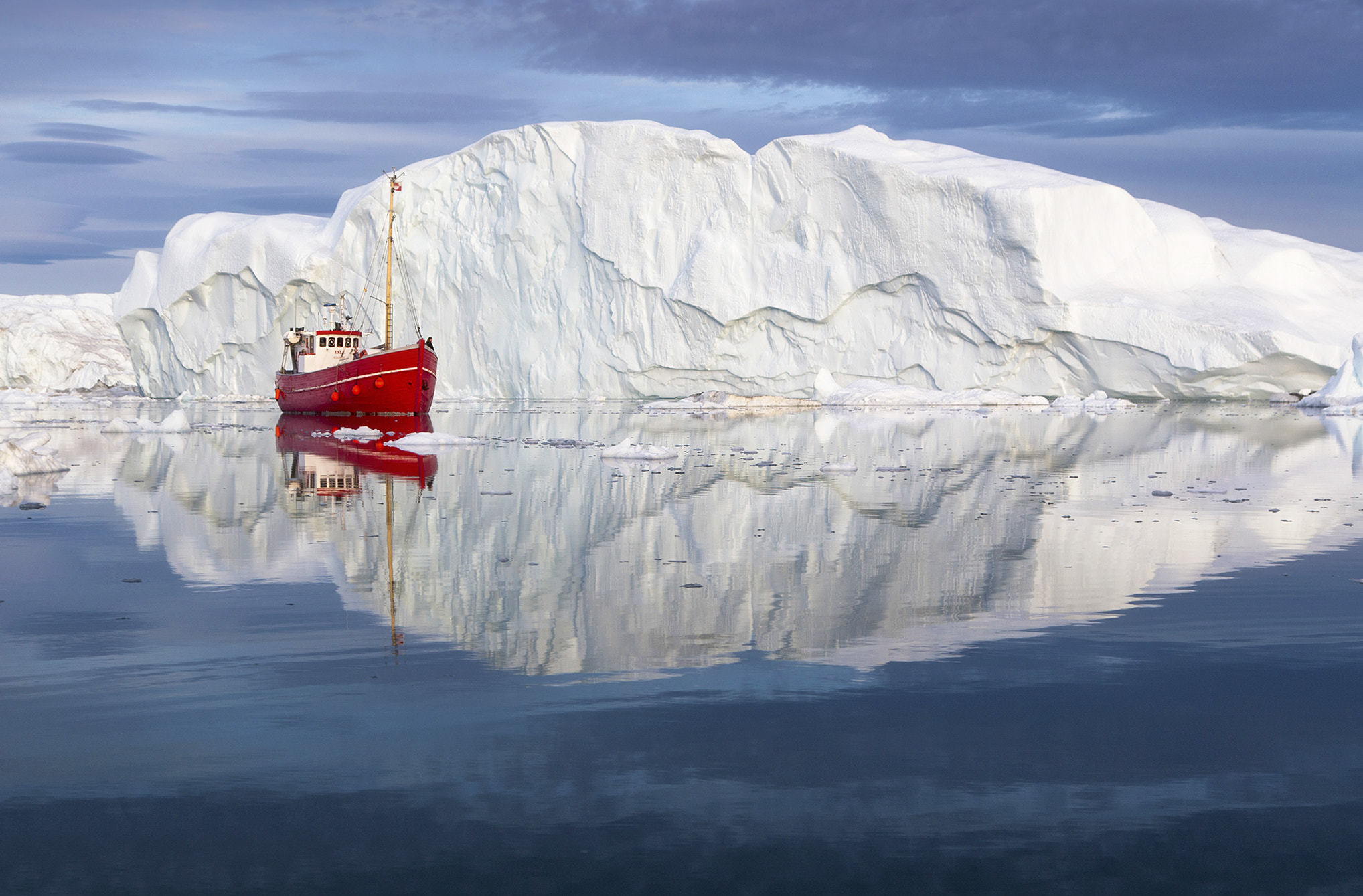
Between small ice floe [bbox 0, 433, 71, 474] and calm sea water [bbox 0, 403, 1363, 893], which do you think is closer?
calm sea water [bbox 0, 403, 1363, 893]

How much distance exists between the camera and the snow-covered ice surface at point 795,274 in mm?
28531

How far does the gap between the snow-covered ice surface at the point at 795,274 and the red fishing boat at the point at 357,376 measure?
27.8 ft

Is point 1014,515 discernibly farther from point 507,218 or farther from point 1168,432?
point 507,218

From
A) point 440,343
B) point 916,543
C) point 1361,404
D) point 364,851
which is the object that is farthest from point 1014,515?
point 440,343

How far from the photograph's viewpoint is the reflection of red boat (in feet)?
32.7

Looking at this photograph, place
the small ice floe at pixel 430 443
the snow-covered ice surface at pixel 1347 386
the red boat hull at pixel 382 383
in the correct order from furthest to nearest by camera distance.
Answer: the snow-covered ice surface at pixel 1347 386 → the red boat hull at pixel 382 383 → the small ice floe at pixel 430 443

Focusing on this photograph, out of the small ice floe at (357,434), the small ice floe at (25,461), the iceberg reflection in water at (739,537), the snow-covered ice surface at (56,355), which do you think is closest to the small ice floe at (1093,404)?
the iceberg reflection in water at (739,537)

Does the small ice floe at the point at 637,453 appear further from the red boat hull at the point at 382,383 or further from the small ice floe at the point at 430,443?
the red boat hull at the point at 382,383

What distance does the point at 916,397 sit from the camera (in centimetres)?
2923

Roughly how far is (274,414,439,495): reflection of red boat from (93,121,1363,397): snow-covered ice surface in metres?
12.1

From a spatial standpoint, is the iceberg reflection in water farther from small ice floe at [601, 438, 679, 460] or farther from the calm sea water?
small ice floe at [601, 438, 679, 460]

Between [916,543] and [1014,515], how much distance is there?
148 centimetres

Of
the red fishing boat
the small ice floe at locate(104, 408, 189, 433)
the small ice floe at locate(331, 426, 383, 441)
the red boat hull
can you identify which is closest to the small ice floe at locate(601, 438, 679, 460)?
the small ice floe at locate(331, 426, 383, 441)

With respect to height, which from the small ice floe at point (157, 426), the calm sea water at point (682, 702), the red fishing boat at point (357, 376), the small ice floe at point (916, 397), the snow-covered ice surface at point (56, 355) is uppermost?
the snow-covered ice surface at point (56, 355)
